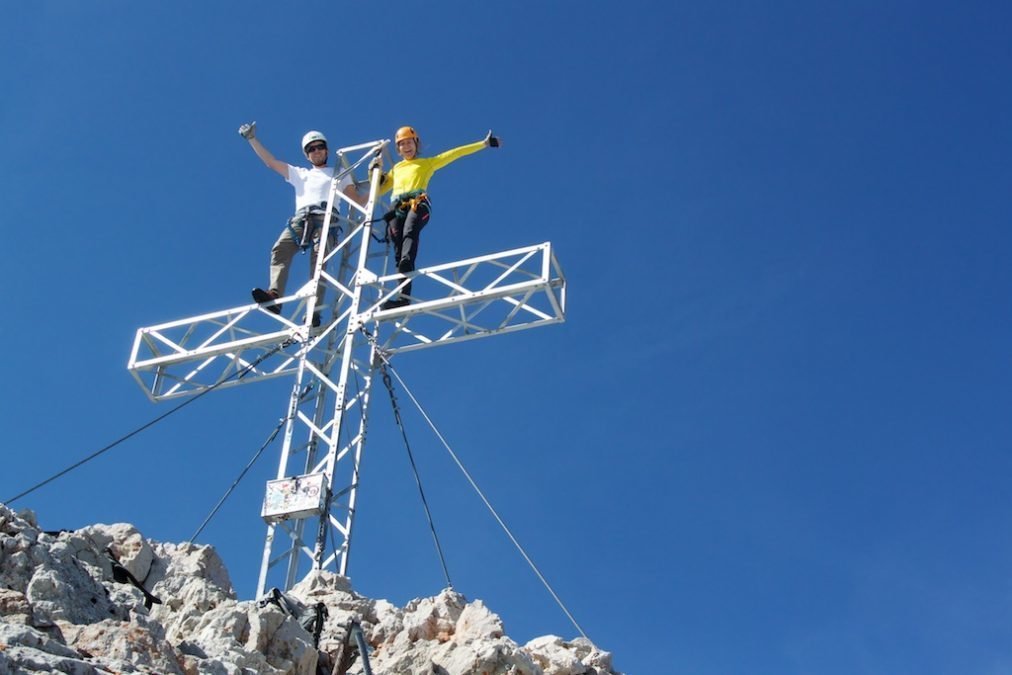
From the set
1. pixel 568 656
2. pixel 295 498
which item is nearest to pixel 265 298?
pixel 295 498

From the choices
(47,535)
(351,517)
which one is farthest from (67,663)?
(351,517)

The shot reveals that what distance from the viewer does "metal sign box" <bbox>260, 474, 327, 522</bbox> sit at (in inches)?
561

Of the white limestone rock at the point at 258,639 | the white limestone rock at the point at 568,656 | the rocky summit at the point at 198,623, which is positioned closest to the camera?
the rocky summit at the point at 198,623

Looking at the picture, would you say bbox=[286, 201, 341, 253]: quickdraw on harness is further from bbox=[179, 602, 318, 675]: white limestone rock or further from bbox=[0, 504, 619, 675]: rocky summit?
bbox=[179, 602, 318, 675]: white limestone rock

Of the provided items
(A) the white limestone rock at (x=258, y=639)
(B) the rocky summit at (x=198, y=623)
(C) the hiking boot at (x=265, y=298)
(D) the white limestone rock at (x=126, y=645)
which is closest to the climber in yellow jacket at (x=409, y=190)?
(C) the hiking boot at (x=265, y=298)

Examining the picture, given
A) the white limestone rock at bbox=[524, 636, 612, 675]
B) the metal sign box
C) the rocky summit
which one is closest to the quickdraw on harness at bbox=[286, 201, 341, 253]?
the metal sign box

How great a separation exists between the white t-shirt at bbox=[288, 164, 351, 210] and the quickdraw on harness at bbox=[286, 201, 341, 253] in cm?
10

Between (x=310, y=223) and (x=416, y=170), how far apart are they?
1.52 meters

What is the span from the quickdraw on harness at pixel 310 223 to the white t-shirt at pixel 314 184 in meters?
0.10

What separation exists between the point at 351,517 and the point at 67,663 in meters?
7.75

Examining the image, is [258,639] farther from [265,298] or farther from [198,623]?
[265,298]

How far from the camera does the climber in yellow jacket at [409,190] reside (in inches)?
666

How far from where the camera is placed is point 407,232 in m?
17.0

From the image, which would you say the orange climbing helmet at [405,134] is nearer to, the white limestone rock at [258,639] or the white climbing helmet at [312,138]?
the white climbing helmet at [312,138]
